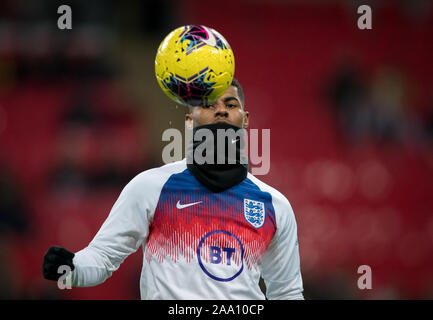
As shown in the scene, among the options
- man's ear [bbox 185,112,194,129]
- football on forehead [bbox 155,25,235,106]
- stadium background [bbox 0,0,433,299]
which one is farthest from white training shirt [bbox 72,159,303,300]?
stadium background [bbox 0,0,433,299]

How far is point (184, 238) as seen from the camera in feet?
10.3

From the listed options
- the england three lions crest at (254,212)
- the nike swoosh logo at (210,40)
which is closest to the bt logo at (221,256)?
the england three lions crest at (254,212)

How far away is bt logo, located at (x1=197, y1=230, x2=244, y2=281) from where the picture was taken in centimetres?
312

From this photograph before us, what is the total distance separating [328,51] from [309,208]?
2997 millimetres

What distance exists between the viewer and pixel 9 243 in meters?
Answer: 9.62

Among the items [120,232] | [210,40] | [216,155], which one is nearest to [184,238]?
[120,232]

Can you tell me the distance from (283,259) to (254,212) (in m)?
0.31

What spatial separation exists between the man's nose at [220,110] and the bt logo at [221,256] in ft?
1.88

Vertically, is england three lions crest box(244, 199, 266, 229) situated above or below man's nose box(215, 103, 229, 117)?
below

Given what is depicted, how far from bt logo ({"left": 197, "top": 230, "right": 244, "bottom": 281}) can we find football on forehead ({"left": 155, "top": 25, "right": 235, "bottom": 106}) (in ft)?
2.15

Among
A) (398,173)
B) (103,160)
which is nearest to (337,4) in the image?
(398,173)

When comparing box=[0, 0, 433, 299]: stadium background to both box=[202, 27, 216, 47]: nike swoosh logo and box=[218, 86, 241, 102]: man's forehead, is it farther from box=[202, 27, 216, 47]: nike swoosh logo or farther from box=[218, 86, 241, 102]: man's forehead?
box=[202, 27, 216, 47]: nike swoosh logo

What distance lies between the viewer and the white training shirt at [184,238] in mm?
3094

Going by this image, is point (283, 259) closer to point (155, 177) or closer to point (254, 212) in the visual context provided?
point (254, 212)
